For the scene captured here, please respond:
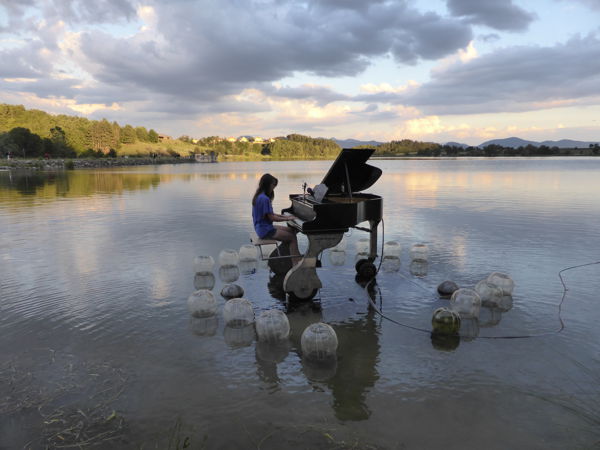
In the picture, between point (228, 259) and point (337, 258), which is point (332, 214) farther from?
point (228, 259)

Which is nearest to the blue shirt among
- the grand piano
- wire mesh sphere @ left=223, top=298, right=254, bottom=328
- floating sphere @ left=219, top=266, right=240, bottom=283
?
the grand piano

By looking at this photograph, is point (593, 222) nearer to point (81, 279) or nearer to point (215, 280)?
point (215, 280)

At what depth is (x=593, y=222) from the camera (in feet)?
49.3

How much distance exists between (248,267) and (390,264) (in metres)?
3.38

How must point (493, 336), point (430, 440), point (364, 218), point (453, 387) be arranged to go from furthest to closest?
point (364, 218)
point (493, 336)
point (453, 387)
point (430, 440)

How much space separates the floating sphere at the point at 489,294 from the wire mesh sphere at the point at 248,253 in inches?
200

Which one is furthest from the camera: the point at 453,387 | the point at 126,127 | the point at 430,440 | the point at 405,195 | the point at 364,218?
the point at 126,127

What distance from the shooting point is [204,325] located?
243 inches

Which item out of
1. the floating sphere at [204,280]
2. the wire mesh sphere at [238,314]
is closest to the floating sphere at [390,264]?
the floating sphere at [204,280]

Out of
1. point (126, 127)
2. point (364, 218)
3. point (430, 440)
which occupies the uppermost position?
point (126, 127)

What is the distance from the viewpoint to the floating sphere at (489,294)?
22.3 ft

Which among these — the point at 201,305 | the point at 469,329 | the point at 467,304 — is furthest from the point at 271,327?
the point at 467,304

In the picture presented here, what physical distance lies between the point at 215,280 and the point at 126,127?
594ft

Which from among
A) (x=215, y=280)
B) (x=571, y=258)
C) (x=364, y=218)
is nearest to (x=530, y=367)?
(x=364, y=218)
